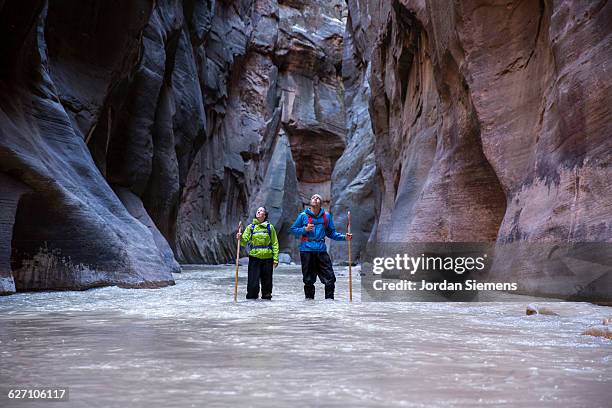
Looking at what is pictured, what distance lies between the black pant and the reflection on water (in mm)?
2713

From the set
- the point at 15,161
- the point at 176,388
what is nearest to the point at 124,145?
the point at 15,161

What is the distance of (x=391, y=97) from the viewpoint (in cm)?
2145

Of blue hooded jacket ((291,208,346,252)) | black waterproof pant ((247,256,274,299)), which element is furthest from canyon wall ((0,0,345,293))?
blue hooded jacket ((291,208,346,252))

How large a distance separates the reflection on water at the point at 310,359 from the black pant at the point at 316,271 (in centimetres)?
271

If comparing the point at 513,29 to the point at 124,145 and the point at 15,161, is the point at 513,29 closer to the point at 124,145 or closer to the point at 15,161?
the point at 15,161

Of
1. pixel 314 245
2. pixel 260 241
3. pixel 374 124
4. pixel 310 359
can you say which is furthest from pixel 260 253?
pixel 374 124

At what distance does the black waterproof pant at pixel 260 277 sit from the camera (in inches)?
335

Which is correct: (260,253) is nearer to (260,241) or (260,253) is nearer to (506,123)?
(260,241)

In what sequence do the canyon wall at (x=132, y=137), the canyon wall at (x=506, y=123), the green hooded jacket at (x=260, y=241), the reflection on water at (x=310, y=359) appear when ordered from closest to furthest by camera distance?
the reflection on water at (x=310, y=359), the canyon wall at (x=506, y=123), the green hooded jacket at (x=260, y=241), the canyon wall at (x=132, y=137)

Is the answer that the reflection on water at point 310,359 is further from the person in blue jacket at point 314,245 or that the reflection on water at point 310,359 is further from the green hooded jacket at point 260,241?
the green hooded jacket at point 260,241

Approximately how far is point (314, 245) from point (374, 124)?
16.9 metres

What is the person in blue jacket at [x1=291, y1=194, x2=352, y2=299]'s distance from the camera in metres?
8.38

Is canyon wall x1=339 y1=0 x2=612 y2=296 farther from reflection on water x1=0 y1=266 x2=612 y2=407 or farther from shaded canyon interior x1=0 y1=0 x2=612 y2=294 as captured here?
reflection on water x1=0 y1=266 x2=612 y2=407

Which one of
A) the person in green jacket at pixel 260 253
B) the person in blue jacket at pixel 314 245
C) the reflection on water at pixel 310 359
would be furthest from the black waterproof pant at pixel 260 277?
the reflection on water at pixel 310 359
